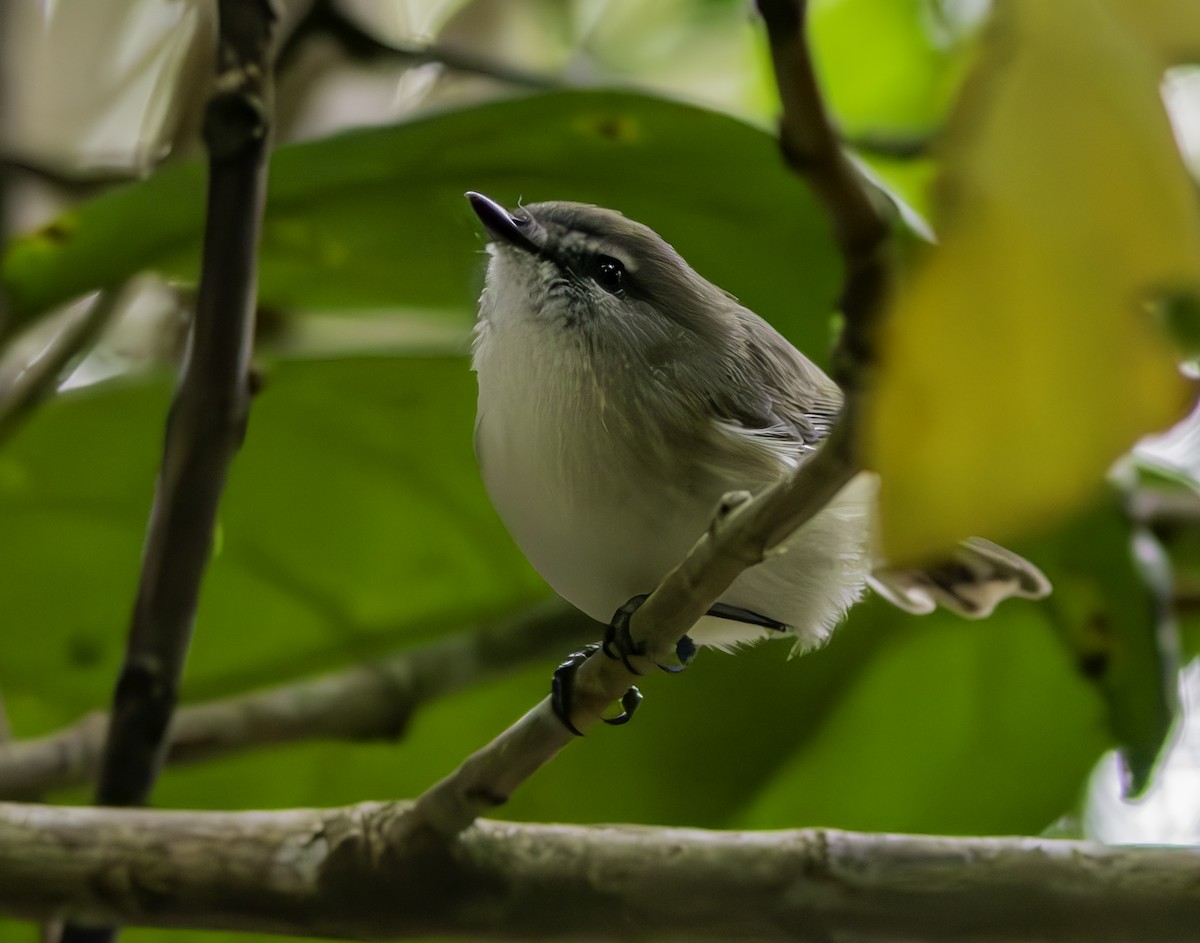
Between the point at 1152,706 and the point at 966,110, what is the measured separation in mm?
775

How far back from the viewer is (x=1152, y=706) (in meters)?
0.83

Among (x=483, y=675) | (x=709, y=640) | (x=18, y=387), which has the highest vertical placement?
(x=709, y=640)

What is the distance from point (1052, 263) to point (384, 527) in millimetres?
1012

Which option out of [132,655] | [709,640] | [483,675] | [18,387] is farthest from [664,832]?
[18,387]

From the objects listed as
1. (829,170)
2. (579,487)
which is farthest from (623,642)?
(829,170)

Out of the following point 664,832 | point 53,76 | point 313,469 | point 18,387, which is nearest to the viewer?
point 664,832

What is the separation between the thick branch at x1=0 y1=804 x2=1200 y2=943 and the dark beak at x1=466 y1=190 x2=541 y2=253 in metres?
0.31

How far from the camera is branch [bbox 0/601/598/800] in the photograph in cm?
94

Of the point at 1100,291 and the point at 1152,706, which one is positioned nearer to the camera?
the point at 1100,291

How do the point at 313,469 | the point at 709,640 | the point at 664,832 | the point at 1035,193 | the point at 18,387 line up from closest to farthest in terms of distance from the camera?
the point at 1035,193
the point at 664,832
the point at 709,640
the point at 18,387
the point at 313,469

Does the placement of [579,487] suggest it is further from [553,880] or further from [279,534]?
[279,534]

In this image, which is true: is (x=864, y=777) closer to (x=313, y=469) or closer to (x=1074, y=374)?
(x=313, y=469)

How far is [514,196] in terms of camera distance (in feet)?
2.84

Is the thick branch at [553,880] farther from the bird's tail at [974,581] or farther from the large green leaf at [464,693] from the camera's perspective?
the large green leaf at [464,693]
